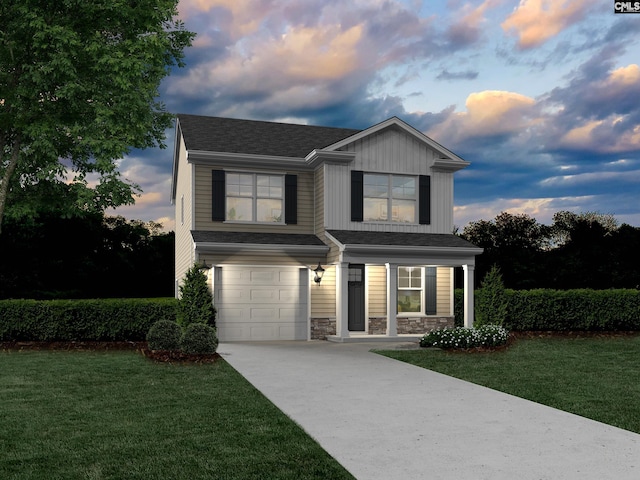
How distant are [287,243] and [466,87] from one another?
7370mm

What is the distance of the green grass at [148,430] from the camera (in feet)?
19.0

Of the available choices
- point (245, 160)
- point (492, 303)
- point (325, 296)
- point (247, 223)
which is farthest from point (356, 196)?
point (492, 303)

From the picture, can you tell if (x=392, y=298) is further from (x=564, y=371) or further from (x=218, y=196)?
(x=564, y=371)

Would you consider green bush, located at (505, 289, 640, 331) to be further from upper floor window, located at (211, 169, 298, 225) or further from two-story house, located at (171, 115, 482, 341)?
upper floor window, located at (211, 169, 298, 225)

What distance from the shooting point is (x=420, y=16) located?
1491cm

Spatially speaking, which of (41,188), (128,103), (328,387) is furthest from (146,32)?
(328,387)

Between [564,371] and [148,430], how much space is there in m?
8.39

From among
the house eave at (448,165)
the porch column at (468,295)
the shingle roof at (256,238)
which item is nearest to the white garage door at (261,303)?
the shingle roof at (256,238)

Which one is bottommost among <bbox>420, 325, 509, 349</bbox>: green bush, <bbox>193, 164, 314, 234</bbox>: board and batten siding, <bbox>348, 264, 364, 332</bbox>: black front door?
<bbox>420, 325, 509, 349</bbox>: green bush

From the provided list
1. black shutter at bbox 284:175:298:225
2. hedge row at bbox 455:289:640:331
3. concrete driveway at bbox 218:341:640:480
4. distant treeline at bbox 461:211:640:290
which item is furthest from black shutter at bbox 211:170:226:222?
distant treeline at bbox 461:211:640:290

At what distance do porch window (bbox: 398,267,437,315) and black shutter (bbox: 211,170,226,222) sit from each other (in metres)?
6.26

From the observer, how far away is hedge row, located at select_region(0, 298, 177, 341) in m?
17.4

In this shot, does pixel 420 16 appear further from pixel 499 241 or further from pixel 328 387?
pixel 499 241

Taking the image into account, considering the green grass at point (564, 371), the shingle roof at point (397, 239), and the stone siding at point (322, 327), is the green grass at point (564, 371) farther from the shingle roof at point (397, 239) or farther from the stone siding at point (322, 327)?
the stone siding at point (322, 327)
